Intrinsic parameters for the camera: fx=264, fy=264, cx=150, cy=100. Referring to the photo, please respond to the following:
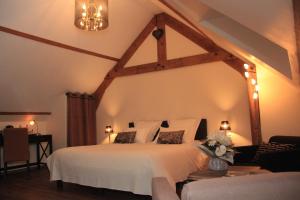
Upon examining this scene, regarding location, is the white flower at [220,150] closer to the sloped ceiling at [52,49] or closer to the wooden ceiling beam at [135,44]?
the sloped ceiling at [52,49]

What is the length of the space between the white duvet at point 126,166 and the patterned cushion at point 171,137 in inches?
14.6

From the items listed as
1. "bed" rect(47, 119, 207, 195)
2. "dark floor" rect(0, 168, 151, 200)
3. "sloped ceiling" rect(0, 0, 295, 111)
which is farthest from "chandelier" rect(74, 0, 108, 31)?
"dark floor" rect(0, 168, 151, 200)

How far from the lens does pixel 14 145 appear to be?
5.18 m

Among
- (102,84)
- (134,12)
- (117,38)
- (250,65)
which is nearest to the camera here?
(250,65)

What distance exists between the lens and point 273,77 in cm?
404

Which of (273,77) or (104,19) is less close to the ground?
(104,19)

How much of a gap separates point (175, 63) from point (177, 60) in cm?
7

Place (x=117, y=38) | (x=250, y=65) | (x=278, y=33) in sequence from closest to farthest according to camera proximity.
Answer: (x=278, y=33) < (x=250, y=65) < (x=117, y=38)

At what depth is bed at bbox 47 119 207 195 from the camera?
311 centimetres

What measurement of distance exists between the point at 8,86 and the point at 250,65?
14.3 feet

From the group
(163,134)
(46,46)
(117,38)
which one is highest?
(117,38)

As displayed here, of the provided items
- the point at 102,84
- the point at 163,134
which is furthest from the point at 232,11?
the point at 102,84

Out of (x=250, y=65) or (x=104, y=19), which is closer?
(x=104, y=19)

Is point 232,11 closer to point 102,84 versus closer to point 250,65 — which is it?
point 250,65
